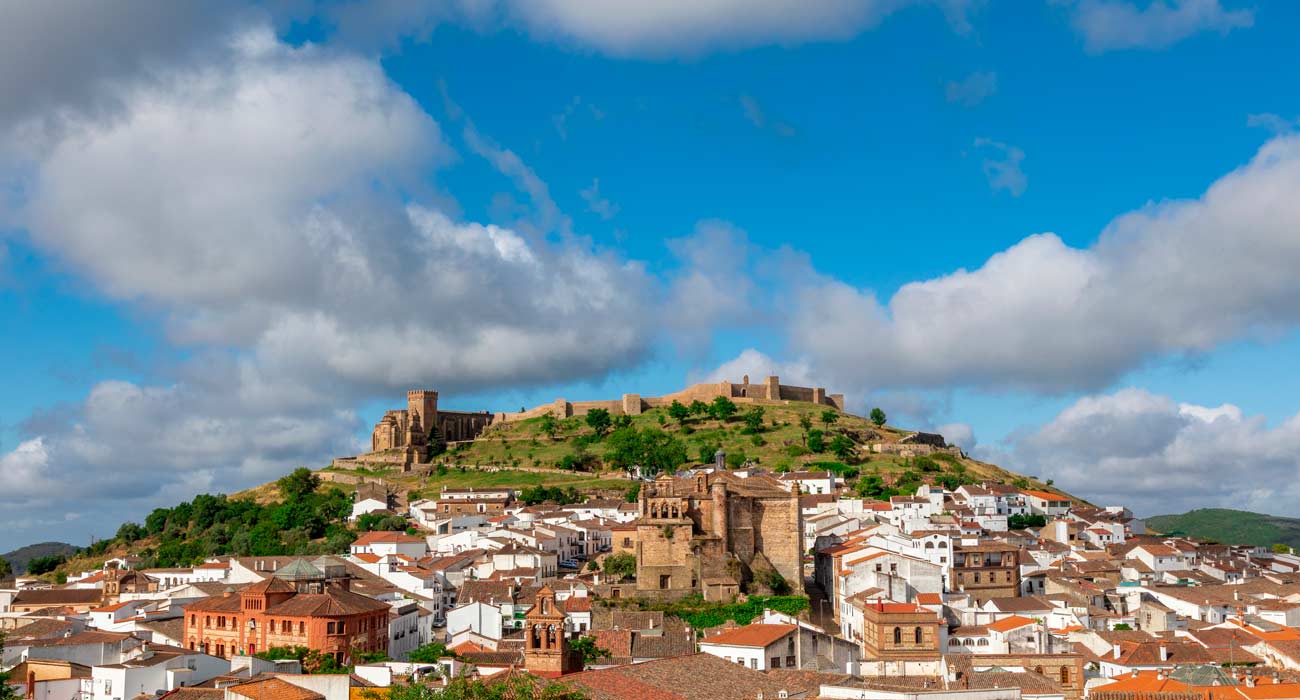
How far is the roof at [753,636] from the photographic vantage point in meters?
41.1

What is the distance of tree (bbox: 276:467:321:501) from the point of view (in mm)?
111250

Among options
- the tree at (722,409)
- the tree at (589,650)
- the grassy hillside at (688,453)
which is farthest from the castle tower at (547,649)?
the tree at (722,409)

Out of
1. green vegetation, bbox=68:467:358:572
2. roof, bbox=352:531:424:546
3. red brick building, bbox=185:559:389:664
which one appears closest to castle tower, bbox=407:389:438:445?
green vegetation, bbox=68:467:358:572

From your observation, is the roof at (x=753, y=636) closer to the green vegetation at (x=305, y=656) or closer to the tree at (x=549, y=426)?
the green vegetation at (x=305, y=656)

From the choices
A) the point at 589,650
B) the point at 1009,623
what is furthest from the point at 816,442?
the point at 589,650

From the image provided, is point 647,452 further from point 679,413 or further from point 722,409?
point 679,413

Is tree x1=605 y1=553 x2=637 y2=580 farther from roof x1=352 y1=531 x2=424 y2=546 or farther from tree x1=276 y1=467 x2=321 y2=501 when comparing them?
tree x1=276 y1=467 x2=321 y2=501

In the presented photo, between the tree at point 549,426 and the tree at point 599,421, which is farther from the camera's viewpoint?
the tree at point 549,426

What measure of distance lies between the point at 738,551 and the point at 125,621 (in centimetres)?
2756

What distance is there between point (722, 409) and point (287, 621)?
264ft

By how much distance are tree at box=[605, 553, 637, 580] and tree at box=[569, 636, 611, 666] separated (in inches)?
583

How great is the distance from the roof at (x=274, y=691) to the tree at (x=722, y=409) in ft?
310

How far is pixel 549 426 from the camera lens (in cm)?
13138

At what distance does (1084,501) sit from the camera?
105688 millimetres
